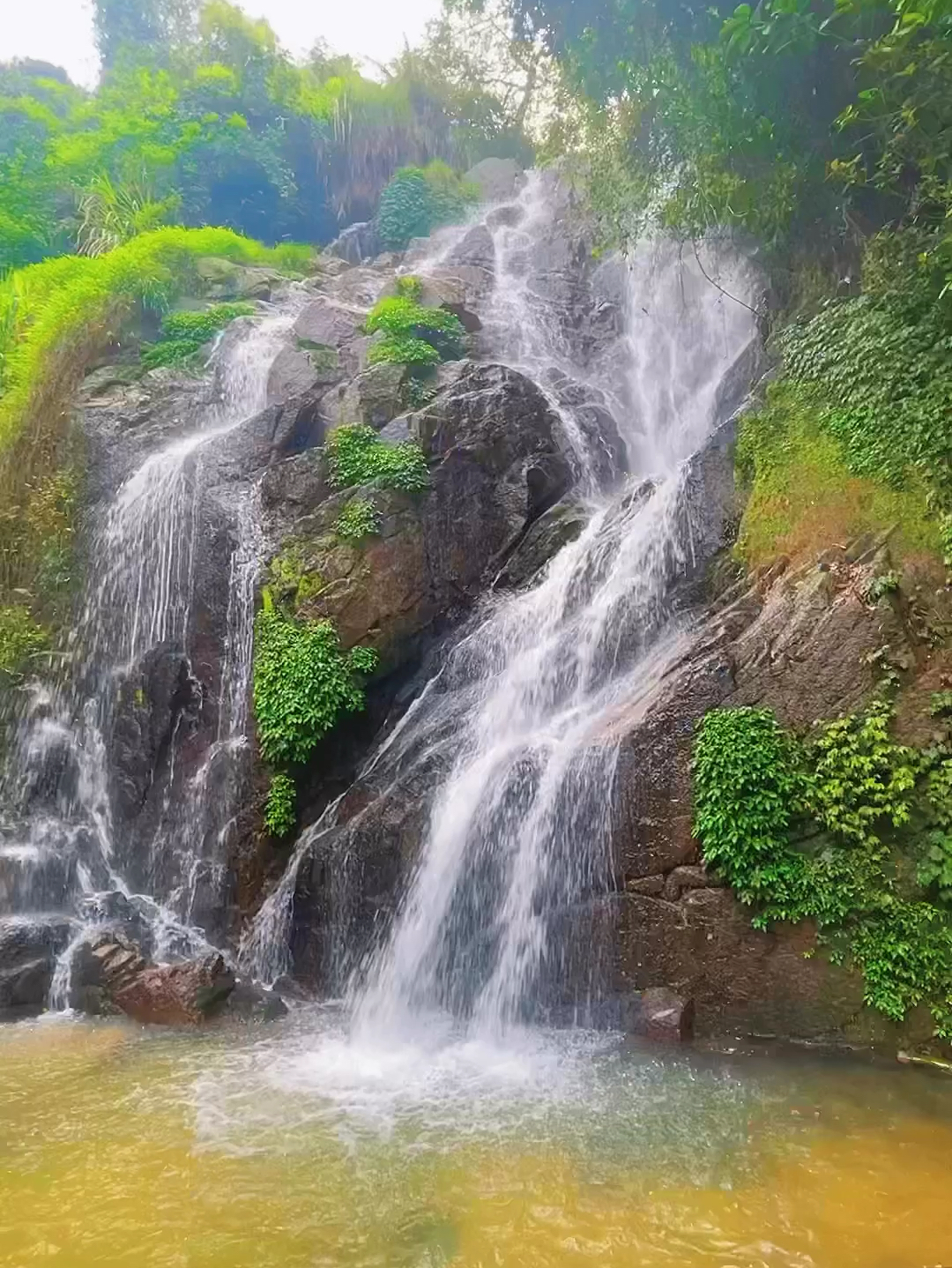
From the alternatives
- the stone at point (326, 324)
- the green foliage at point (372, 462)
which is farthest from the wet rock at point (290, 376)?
the green foliage at point (372, 462)

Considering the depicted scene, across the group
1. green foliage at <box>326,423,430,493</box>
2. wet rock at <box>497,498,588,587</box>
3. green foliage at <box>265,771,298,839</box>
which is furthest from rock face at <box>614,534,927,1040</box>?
green foliage at <box>326,423,430,493</box>

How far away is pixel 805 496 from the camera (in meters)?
9.23

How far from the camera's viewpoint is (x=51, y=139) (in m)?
24.4

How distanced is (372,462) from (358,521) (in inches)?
45.0

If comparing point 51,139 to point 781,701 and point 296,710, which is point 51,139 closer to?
point 296,710

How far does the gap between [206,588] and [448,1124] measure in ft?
29.2

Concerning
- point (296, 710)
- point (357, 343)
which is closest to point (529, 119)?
point (357, 343)

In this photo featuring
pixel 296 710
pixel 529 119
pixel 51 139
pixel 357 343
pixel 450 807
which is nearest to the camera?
pixel 450 807

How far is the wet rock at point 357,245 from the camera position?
2534 cm

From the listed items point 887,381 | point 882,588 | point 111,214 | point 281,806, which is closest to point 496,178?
point 111,214

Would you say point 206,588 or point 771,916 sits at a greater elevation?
point 206,588

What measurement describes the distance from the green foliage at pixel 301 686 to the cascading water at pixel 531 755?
889mm

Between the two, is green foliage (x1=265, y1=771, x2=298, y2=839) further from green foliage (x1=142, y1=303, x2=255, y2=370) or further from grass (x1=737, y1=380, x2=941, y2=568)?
green foliage (x1=142, y1=303, x2=255, y2=370)

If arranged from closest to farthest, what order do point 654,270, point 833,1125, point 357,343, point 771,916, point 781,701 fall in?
point 833,1125 < point 771,916 < point 781,701 < point 357,343 < point 654,270
